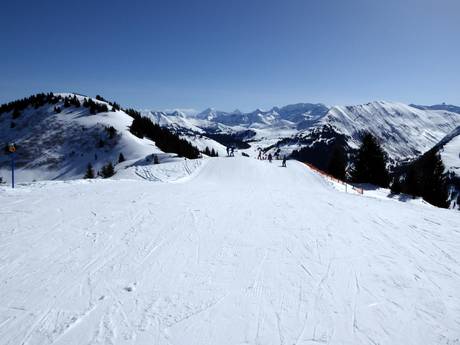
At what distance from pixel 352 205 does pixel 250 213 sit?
575 centimetres

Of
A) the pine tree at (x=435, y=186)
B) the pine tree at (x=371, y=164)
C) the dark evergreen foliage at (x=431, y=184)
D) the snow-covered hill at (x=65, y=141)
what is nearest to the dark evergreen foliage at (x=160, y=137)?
the snow-covered hill at (x=65, y=141)

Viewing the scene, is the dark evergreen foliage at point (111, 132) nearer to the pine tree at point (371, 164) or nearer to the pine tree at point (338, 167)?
the pine tree at point (338, 167)

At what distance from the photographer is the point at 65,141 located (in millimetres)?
79938

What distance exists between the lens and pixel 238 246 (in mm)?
7246

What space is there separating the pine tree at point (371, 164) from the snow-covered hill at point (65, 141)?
4377 cm

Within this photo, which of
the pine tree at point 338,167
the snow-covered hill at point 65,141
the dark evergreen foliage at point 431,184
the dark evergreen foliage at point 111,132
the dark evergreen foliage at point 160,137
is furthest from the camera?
the dark evergreen foliage at point 111,132

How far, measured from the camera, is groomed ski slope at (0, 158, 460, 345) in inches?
163

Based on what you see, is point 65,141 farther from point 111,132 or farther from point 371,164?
point 371,164

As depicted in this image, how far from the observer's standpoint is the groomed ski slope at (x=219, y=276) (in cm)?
414

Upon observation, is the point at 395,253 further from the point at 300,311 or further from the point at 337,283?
the point at 300,311

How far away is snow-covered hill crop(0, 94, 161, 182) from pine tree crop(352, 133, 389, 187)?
144ft

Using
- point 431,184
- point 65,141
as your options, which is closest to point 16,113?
point 65,141

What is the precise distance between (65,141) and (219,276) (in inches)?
3570

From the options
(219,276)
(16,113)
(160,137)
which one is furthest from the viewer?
(16,113)
